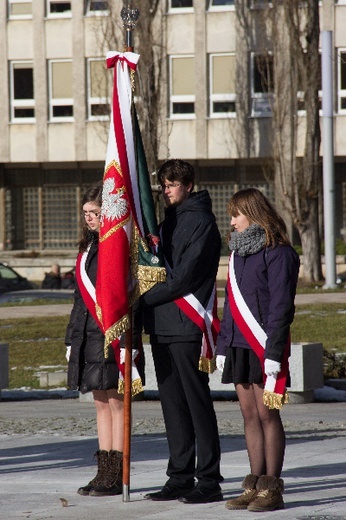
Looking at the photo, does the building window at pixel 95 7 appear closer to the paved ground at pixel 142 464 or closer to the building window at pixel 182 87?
the building window at pixel 182 87

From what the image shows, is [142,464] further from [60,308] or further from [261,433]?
[60,308]

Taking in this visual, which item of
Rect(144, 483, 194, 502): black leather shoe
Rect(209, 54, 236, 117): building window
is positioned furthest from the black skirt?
Rect(209, 54, 236, 117): building window

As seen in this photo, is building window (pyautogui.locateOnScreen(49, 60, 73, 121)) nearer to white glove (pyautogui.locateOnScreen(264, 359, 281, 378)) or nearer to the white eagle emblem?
the white eagle emblem

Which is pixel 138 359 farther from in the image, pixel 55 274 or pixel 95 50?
pixel 95 50

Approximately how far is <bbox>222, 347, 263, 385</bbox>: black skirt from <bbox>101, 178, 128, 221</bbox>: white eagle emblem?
1086 millimetres

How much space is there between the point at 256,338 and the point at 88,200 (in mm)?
1538

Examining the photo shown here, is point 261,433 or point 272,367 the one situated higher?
point 272,367

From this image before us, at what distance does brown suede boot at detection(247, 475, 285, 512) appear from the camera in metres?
7.07

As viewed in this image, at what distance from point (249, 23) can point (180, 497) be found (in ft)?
113

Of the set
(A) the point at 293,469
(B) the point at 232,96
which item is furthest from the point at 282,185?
(A) the point at 293,469

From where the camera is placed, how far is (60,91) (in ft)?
142

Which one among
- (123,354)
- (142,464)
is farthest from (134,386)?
(142,464)

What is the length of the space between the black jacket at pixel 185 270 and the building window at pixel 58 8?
36.4m

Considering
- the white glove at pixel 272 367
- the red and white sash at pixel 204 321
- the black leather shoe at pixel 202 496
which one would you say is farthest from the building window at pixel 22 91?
the white glove at pixel 272 367
